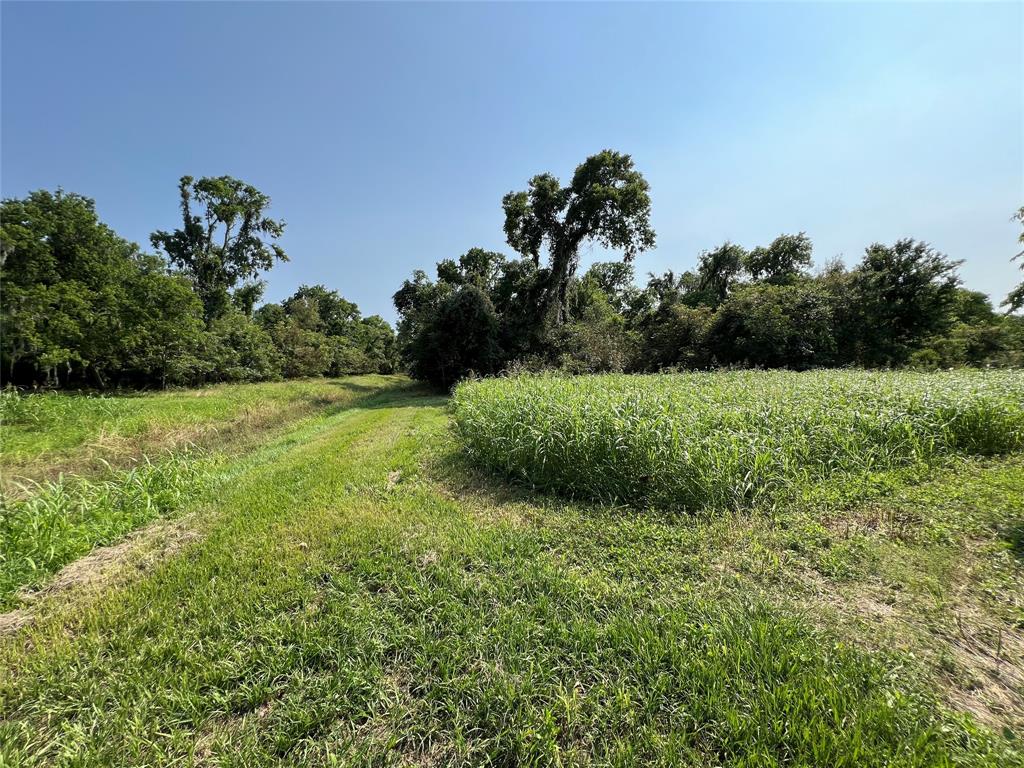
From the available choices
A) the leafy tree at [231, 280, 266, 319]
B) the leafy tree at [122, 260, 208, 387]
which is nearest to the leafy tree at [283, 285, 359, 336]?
the leafy tree at [231, 280, 266, 319]

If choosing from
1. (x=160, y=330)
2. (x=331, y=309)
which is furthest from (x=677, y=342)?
(x=331, y=309)

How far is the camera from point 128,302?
13.5m

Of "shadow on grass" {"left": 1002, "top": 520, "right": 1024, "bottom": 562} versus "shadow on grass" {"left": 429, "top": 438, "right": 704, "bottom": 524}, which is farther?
"shadow on grass" {"left": 429, "top": 438, "right": 704, "bottom": 524}

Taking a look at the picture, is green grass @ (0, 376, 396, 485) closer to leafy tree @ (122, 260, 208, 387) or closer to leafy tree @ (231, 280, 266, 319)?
leafy tree @ (122, 260, 208, 387)

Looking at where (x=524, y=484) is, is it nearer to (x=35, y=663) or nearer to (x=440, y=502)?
(x=440, y=502)

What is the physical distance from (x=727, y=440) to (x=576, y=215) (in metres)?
17.8

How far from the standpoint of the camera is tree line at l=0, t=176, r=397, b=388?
10.9 meters

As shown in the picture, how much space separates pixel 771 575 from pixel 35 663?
4984mm

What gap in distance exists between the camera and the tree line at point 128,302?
10930 mm

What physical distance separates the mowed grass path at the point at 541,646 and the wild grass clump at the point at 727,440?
487 mm

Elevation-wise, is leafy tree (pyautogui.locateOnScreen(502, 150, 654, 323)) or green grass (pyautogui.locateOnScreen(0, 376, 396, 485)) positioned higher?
leafy tree (pyautogui.locateOnScreen(502, 150, 654, 323))

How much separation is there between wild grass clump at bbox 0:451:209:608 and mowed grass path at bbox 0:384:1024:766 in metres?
0.79

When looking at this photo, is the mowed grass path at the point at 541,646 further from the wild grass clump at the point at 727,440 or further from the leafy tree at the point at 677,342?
the leafy tree at the point at 677,342

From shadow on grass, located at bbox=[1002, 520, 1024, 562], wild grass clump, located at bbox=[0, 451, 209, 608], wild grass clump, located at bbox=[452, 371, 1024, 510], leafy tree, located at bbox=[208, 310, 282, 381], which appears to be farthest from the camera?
leafy tree, located at bbox=[208, 310, 282, 381]
